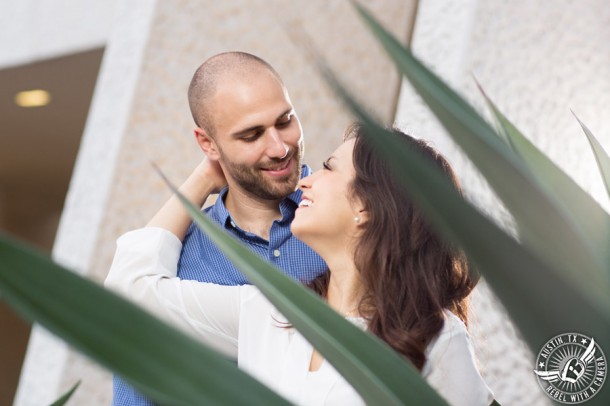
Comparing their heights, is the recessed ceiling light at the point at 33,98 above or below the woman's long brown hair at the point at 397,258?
above

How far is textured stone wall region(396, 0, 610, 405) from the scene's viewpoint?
263 cm

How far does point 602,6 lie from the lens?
9.14 ft

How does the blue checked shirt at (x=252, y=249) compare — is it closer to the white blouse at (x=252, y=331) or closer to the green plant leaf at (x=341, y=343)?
the white blouse at (x=252, y=331)

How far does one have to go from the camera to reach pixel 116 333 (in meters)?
0.27

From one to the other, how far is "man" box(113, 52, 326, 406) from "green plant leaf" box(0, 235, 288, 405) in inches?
55.7

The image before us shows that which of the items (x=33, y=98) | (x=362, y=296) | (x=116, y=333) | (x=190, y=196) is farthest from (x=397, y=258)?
(x=33, y=98)

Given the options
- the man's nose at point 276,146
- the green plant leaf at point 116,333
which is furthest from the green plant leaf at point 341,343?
the man's nose at point 276,146

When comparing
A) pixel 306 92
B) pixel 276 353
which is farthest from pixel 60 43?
pixel 276 353

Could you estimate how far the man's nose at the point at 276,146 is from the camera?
171cm

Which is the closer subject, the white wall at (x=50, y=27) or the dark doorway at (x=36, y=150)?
the white wall at (x=50, y=27)

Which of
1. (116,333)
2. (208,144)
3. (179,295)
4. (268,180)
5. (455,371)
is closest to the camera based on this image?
(116,333)

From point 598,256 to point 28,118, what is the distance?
5056 mm

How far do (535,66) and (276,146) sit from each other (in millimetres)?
1224

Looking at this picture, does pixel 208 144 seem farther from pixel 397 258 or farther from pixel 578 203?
pixel 578 203
